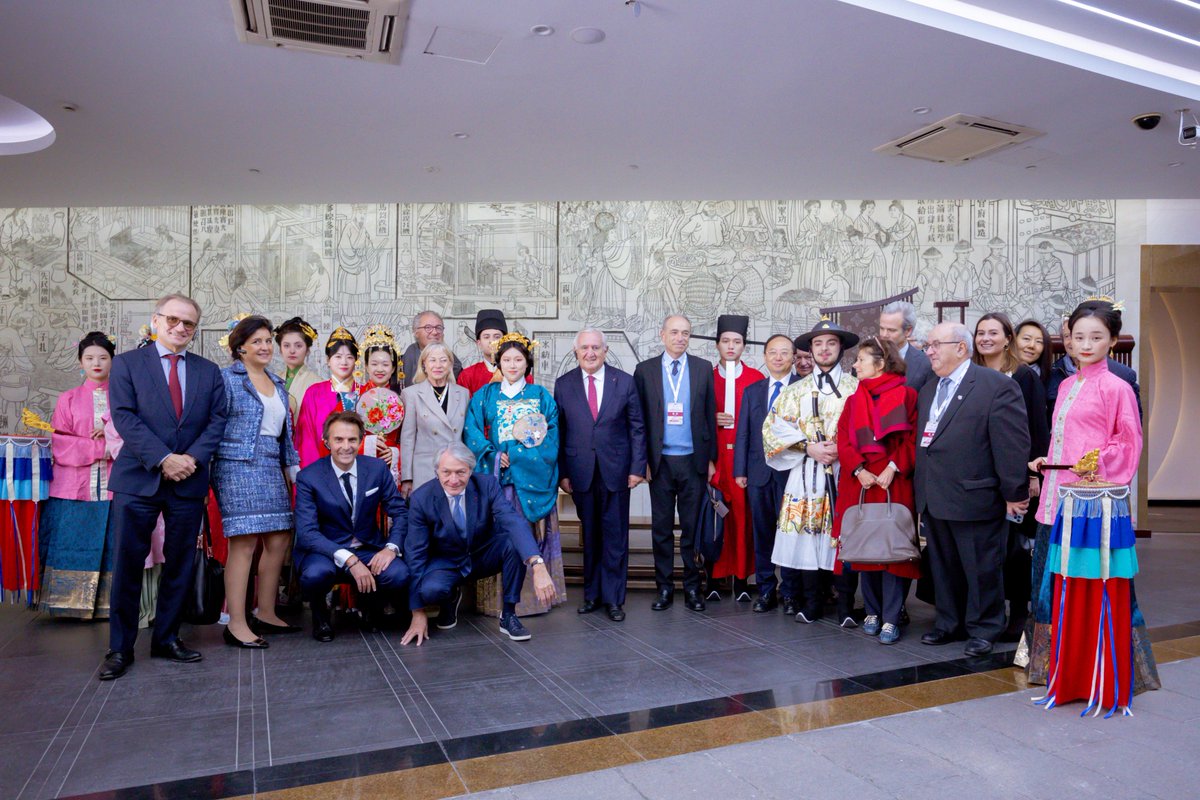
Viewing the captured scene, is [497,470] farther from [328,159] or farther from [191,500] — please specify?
[328,159]

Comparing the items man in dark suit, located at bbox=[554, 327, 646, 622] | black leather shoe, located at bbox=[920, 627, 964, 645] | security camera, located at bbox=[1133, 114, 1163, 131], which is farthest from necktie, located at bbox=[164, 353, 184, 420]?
security camera, located at bbox=[1133, 114, 1163, 131]

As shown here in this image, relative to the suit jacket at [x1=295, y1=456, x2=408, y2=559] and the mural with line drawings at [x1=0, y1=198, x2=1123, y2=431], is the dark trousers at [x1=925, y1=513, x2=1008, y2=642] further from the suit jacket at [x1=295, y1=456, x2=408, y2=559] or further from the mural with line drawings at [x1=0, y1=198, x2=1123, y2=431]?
the mural with line drawings at [x1=0, y1=198, x2=1123, y2=431]

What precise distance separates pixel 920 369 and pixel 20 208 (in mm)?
7709

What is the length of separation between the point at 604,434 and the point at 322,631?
1.77 m

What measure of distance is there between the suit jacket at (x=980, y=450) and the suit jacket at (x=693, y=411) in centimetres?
129

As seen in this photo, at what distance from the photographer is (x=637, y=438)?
15.7ft

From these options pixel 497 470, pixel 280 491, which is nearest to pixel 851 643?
pixel 497 470

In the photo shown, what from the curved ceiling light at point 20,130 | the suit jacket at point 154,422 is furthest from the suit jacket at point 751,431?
the curved ceiling light at point 20,130

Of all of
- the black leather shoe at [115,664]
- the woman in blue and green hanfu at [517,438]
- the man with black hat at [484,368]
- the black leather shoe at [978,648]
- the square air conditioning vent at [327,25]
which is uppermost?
the square air conditioning vent at [327,25]

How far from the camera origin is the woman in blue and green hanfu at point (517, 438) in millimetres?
4578

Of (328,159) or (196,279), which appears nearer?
(328,159)

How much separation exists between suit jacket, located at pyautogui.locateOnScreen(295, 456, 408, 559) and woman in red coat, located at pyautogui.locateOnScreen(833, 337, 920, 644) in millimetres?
2277

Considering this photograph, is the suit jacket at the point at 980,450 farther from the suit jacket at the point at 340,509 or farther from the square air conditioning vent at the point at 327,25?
the square air conditioning vent at the point at 327,25

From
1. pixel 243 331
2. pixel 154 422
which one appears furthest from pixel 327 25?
pixel 154 422
